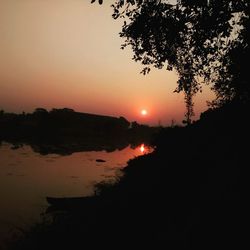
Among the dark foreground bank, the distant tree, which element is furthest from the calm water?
the distant tree

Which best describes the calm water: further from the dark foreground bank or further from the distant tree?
the distant tree

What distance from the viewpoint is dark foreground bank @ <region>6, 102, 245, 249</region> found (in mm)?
13555

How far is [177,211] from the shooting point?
1739 centimetres

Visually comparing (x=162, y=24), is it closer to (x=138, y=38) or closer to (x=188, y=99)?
(x=138, y=38)

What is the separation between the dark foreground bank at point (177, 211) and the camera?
13555 millimetres

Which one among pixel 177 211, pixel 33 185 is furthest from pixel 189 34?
pixel 33 185

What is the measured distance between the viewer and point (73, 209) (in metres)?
25.1

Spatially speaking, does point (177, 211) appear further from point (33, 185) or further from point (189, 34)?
point (33, 185)

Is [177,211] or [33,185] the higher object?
[177,211]

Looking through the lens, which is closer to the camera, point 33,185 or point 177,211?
point 177,211

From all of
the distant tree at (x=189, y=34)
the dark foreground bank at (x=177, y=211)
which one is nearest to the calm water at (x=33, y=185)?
the dark foreground bank at (x=177, y=211)

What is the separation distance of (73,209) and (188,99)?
52976 mm

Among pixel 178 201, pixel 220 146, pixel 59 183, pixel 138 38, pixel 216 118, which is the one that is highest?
pixel 138 38

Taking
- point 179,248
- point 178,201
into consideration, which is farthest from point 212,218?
point 178,201
